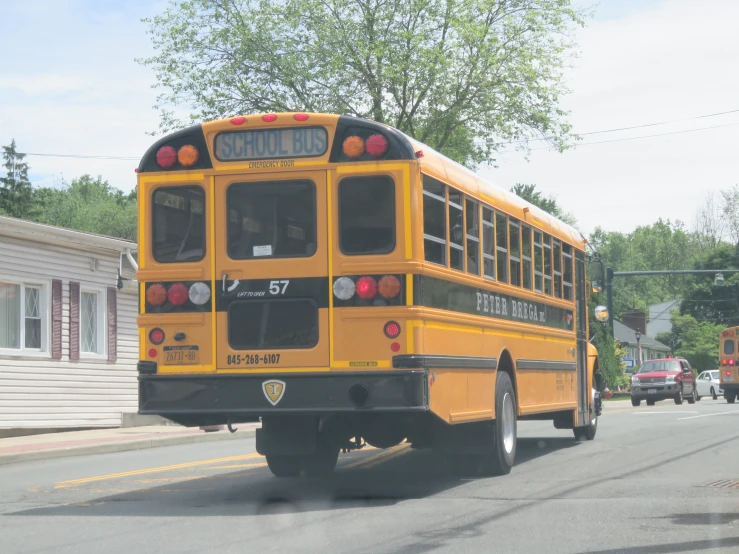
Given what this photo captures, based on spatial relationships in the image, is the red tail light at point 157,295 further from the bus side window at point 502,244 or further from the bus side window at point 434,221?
the bus side window at point 502,244

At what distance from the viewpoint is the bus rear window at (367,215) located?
9922mm

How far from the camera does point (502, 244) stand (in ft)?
40.7

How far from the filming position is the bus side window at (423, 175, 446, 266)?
10149 millimetres

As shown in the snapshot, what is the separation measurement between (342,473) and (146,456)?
508 centimetres

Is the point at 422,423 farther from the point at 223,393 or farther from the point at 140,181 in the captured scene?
the point at 140,181

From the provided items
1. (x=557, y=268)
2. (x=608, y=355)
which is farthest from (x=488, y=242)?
(x=608, y=355)

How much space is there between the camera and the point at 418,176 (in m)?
9.97

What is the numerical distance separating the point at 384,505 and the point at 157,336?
253 cm

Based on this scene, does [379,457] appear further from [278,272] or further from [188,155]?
[188,155]

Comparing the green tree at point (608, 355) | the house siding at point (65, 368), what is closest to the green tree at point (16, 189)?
the green tree at point (608, 355)

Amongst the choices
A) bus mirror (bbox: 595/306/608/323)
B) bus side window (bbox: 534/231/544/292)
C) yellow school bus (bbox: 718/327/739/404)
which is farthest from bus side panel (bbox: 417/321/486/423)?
yellow school bus (bbox: 718/327/739/404)

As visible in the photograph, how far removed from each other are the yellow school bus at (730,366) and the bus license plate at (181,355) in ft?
112

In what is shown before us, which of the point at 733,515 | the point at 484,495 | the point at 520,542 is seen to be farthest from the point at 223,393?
the point at 733,515

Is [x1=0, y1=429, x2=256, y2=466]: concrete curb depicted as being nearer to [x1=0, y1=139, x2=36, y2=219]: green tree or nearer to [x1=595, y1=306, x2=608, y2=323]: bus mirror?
[x1=595, y1=306, x2=608, y2=323]: bus mirror
